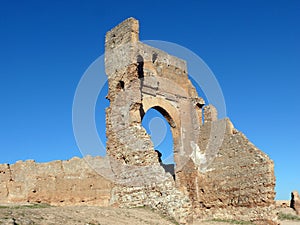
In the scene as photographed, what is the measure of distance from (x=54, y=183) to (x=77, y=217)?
7.21 m

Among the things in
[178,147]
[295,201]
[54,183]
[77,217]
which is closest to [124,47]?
[178,147]

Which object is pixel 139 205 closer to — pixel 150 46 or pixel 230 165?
pixel 230 165

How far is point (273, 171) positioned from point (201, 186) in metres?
2.76

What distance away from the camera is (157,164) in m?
10.4

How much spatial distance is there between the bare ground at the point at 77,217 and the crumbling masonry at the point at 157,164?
115cm

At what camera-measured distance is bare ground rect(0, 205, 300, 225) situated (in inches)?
238

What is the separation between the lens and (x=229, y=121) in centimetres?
1261

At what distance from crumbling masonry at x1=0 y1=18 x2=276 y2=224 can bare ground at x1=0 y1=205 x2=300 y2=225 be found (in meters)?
1.15

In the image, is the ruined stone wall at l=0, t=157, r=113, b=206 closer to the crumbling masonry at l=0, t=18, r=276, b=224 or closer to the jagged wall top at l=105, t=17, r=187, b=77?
the crumbling masonry at l=0, t=18, r=276, b=224

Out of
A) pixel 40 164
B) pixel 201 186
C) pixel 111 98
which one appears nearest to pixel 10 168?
pixel 40 164

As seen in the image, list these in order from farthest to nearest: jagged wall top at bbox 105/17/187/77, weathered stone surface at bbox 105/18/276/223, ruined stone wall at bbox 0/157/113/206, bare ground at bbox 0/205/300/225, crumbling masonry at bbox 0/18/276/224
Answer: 1. ruined stone wall at bbox 0/157/113/206
2. jagged wall top at bbox 105/17/187/77
3. crumbling masonry at bbox 0/18/276/224
4. weathered stone surface at bbox 105/18/276/223
5. bare ground at bbox 0/205/300/225

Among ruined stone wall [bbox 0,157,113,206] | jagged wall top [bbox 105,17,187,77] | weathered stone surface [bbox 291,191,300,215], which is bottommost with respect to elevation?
ruined stone wall [bbox 0,157,113,206]

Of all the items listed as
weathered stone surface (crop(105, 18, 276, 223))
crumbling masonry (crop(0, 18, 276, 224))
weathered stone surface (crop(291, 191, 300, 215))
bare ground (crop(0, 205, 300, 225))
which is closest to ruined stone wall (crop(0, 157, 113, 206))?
crumbling masonry (crop(0, 18, 276, 224))

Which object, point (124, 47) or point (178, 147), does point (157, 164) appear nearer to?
point (178, 147)
